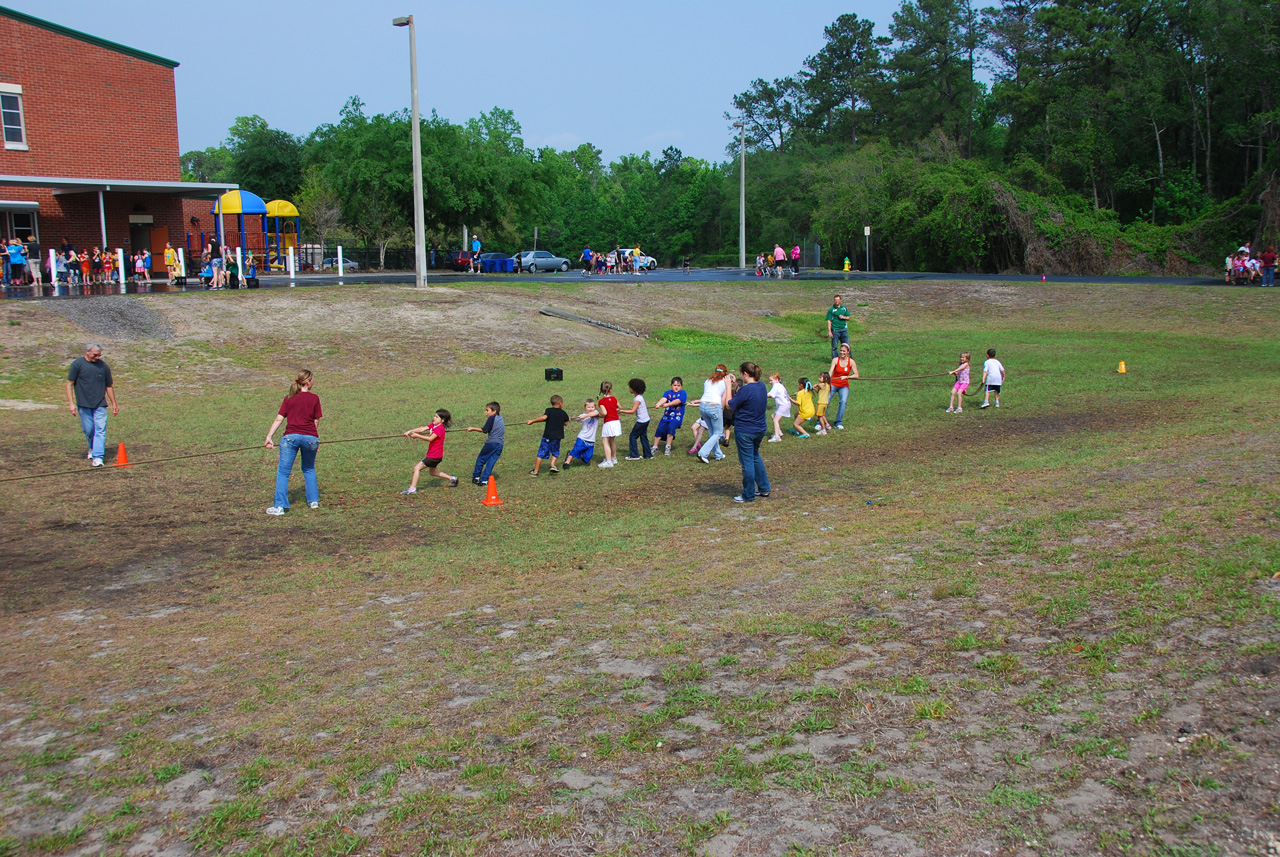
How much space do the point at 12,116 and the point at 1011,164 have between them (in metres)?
57.1

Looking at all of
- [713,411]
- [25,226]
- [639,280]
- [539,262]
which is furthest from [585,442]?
[539,262]

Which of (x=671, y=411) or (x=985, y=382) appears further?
(x=985, y=382)

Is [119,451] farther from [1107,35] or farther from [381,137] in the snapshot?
[1107,35]

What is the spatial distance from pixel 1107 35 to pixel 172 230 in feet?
184

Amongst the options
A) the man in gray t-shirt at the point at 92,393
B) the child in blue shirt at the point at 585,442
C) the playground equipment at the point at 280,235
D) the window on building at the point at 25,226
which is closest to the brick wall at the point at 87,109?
the window on building at the point at 25,226

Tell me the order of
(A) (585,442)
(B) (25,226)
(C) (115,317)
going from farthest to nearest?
(B) (25,226)
(C) (115,317)
(A) (585,442)

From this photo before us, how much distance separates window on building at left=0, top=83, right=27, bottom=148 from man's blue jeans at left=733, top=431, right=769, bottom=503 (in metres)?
36.9

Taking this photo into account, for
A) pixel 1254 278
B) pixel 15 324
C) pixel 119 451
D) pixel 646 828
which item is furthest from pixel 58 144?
pixel 1254 278

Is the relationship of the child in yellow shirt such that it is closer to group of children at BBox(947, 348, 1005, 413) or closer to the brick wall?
group of children at BBox(947, 348, 1005, 413)

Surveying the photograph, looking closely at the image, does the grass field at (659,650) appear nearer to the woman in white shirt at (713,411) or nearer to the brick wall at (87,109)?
the woman in white shirt at (713,411)

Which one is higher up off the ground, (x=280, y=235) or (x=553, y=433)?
(x=280, y=235)

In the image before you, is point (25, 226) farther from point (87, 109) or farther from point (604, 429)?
point (604, 429)

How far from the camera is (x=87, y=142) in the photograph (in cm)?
3903

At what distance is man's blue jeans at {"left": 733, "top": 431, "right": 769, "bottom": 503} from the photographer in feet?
39.4
